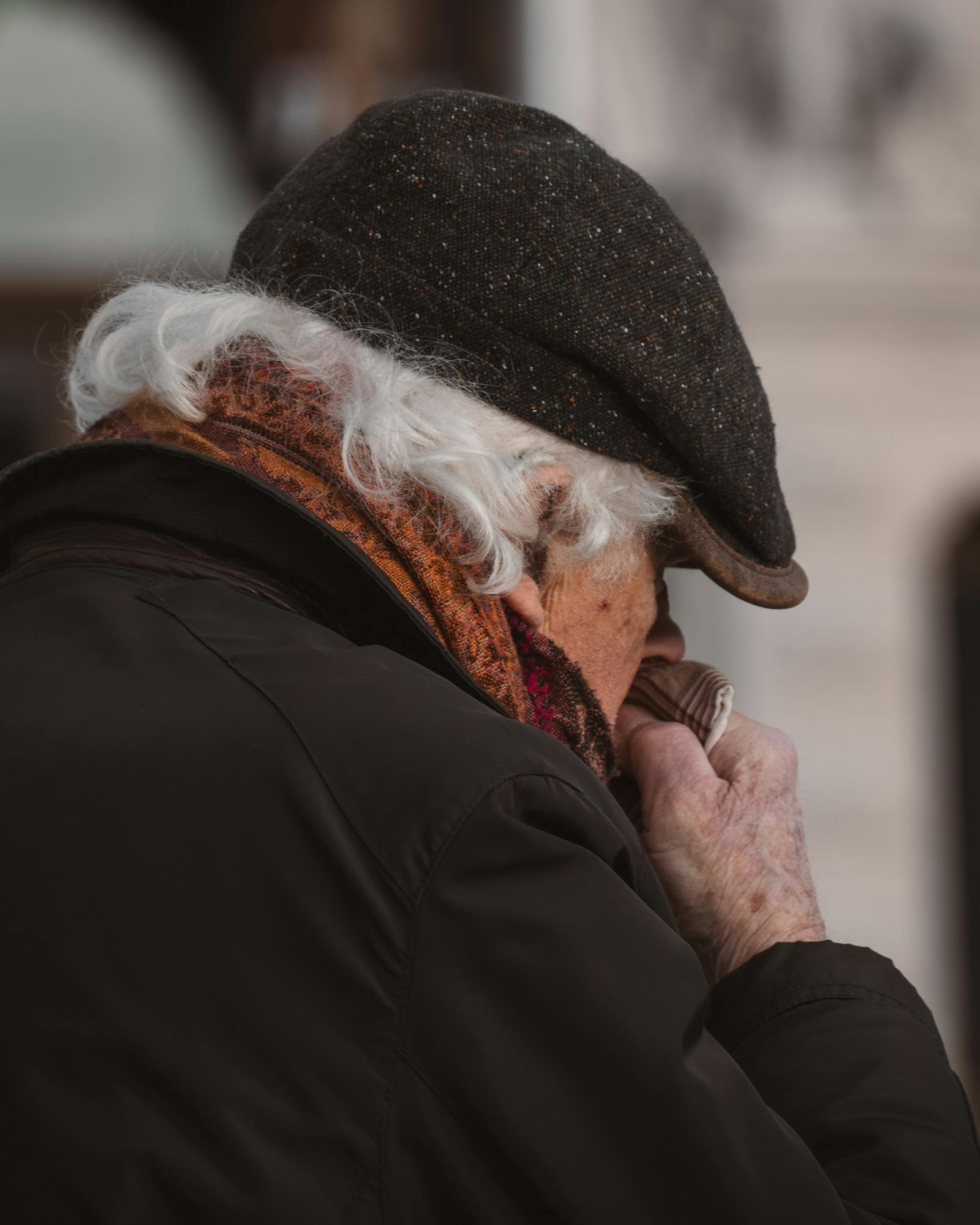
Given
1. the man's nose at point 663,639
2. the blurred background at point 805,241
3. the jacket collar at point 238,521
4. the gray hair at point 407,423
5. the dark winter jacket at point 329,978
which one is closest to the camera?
the dark winter jacket at point 329,978

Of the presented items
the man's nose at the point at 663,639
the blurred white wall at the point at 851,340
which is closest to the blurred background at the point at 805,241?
the blurred white wall at the point at 851,340

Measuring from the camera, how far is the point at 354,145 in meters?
1.57

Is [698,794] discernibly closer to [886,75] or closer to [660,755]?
[660,755]

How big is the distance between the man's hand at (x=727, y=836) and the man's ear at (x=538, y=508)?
0.26 meters

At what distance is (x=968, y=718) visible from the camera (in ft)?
21.2

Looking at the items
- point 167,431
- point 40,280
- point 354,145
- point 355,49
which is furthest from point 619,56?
point 167,431

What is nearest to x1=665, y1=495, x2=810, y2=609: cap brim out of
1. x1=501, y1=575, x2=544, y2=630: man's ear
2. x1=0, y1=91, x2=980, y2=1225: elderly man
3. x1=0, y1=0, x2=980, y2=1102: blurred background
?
x1=0, y1=91, x2=980, y2=1225: elderly man

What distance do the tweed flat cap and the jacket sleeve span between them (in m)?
0.54

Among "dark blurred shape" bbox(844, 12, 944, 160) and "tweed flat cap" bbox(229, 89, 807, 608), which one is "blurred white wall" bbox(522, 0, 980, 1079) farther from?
"tweed flat cap" bbox(229, 89, 807, 608)

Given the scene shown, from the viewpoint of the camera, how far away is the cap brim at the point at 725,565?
1622mm

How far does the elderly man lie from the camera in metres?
0.99

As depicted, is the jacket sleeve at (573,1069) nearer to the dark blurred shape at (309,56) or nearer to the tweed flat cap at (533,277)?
the tweed flat cap at (533,277)

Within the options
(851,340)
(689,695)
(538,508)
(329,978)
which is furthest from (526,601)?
(851,340)

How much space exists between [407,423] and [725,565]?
479 millimetres
